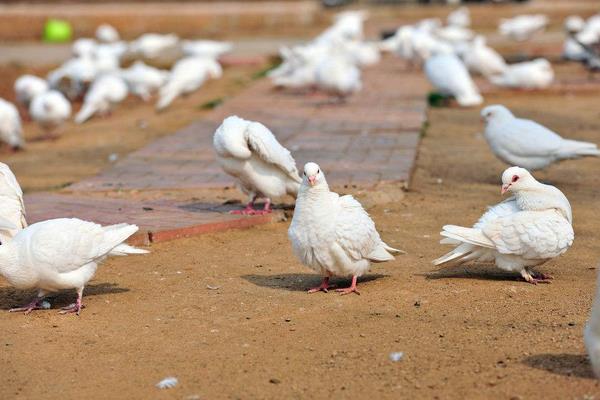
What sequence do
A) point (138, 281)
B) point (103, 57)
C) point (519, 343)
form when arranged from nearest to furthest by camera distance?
point (519, 343) < point (138, 281) < point (103, 57)

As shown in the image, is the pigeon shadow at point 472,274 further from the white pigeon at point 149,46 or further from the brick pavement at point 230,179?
the white pigeon at point 149,46

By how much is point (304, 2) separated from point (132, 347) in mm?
23855

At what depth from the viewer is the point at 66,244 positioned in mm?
5426

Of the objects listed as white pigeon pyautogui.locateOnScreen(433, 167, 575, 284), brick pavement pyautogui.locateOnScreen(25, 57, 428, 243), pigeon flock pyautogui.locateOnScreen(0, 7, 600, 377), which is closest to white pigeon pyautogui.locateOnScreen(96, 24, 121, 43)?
brick pavement pyautogui.locateOnScreen(25, 57, 428, 243)

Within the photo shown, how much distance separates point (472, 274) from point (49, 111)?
847 centimetres

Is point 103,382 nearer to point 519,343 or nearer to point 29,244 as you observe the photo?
point 29,244

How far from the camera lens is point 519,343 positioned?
188 inches

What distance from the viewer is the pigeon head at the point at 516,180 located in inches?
235

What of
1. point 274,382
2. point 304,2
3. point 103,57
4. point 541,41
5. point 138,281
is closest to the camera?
point 274,382

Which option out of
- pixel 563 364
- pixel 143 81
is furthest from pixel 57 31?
pixel 563 364

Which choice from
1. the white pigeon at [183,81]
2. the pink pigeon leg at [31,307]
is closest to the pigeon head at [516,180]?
the pink pigeon leg at [31,307]

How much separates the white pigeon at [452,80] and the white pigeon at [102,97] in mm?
4320

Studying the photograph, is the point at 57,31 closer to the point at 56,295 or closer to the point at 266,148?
the point at 266,148

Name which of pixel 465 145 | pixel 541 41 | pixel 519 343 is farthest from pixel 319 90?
pixel 519 343
